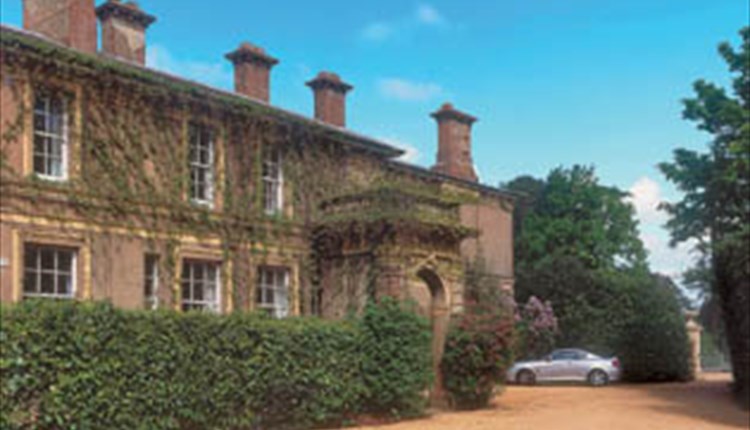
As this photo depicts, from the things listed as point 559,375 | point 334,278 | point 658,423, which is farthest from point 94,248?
point 559,375

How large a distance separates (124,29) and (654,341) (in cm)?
2346

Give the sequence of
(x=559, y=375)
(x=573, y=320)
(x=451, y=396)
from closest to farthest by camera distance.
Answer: (x=451, y=396)
(x=559, y=375)
(x=573, y=320)

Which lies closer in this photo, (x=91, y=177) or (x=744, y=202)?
(x=91, y=177)

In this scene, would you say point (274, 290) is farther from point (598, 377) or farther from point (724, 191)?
point (598, 377)

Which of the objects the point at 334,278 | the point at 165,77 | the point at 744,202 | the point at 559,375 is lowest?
the point at 559,375

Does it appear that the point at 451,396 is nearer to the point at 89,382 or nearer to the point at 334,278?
the point at 334,278

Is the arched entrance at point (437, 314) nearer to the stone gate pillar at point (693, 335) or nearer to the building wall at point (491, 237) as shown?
the building wall at point (491, 237)

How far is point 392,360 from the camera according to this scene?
19266 millimetres

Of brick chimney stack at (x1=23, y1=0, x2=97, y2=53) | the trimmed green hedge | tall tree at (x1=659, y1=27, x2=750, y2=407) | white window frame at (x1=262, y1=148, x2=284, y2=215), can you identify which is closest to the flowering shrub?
tall tree at (x1=659, y1=27, x2=750, y2=407)

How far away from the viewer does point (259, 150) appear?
22.5 m

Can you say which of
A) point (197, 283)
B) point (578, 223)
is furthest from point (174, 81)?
point (578, 223)

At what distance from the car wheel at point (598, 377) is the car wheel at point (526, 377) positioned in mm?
2085

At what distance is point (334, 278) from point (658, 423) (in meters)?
8.69

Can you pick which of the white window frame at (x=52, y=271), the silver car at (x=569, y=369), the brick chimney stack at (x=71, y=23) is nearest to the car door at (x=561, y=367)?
the silver car at (x=569, y=369)
